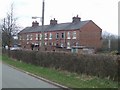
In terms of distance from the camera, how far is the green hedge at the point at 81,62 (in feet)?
60.6

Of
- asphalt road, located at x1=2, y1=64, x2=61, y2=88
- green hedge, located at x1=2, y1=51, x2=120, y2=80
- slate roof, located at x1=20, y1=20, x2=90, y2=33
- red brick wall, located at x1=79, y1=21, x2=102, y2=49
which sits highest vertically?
Result: slate roof, located at x1=20, y1=20, x2=90, y2=33

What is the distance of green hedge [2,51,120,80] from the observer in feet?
60.6

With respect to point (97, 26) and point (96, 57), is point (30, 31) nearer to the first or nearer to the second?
point (97, 26)

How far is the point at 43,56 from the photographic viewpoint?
32906 mm

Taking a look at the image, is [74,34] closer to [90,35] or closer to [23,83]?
[90,35]

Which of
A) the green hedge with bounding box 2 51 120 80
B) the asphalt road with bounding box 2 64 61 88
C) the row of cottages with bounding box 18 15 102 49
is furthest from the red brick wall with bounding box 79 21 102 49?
the asphalt road with bounding box 2 64 61 88

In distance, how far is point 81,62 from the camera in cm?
2358

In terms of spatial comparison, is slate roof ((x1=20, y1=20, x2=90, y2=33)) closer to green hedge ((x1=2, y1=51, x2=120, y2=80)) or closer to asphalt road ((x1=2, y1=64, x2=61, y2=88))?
green hedge ((x1=2, y1=51, x2=120, y2=80))

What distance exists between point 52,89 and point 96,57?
5.78 meters

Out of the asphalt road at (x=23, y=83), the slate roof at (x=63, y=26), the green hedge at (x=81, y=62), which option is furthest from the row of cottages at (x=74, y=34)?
the asphalt road at (x=23, y=83)

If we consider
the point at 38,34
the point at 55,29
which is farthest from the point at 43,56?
the point at 38,34

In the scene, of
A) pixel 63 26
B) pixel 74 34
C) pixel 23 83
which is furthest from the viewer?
pixel 63 26

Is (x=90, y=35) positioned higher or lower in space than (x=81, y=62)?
higher

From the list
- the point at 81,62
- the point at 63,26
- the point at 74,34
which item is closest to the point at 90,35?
the point at 74,34
